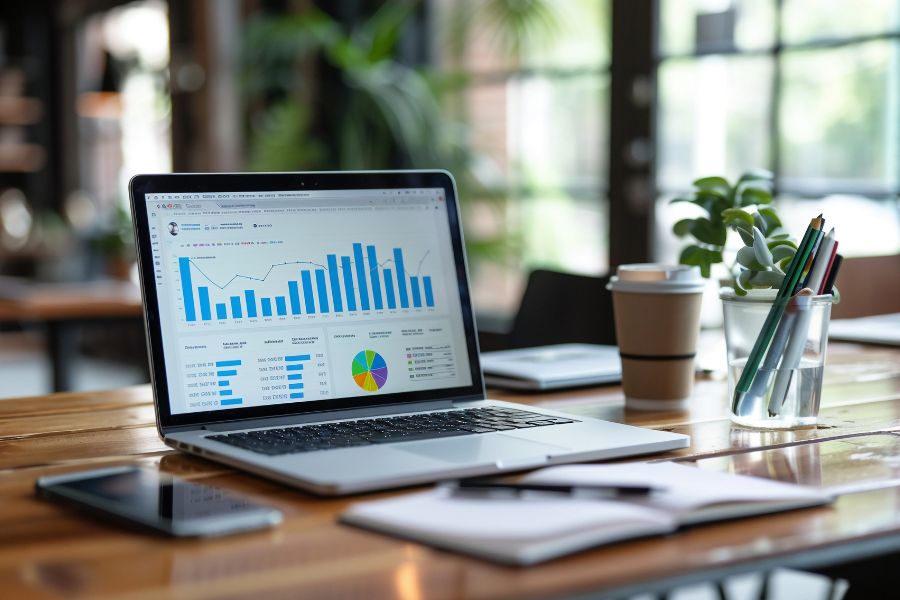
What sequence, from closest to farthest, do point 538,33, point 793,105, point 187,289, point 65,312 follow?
1. point 187,289
2. point 793,105
3. point 65,312
4. point 538,33

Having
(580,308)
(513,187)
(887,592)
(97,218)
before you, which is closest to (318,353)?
(887,592)

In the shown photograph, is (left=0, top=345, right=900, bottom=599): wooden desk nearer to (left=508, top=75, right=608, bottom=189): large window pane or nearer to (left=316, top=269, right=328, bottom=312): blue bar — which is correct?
(left=316, top=269, right=328, bottom=312): blue bar

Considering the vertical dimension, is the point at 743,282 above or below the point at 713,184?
below

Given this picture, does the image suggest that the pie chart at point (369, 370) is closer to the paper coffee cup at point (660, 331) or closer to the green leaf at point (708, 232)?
the paper coffee cup at point (660, 331)

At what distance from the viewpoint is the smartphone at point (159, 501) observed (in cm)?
79

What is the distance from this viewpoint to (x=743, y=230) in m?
1.26

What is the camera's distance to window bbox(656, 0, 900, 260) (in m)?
2.93

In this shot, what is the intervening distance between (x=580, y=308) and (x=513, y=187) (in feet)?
7.16

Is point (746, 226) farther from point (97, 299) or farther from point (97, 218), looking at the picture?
point (97, 218)

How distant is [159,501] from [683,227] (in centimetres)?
79

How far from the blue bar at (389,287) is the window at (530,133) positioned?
255 centimetres

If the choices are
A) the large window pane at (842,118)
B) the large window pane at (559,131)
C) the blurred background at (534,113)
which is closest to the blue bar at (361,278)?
the blurred background at (534,113)

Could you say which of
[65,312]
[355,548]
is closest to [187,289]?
[355,548]

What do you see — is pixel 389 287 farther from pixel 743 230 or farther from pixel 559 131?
pixel 559 131
